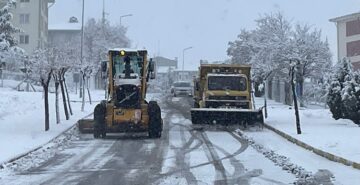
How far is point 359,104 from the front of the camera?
22.3 m

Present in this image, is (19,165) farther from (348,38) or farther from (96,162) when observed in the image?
(348,38)

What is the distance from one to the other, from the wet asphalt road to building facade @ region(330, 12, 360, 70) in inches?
1648

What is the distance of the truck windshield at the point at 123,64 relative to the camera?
20.9 m

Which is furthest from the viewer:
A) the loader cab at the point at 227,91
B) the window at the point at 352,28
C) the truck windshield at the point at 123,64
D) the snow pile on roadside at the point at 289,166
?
the window at the point at 352,28

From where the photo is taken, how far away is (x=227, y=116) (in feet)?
79.9

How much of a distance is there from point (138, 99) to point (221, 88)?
667 cm

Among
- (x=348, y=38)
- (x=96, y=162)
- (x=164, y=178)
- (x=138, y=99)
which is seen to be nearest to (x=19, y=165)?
(x=96, y=162)

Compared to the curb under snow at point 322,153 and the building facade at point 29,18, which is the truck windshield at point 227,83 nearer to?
the curb under snow at point 322,153

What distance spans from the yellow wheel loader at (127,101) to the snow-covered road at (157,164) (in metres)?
0.45

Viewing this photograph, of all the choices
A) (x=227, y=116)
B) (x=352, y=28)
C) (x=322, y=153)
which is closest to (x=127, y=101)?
(x=227, y=116)

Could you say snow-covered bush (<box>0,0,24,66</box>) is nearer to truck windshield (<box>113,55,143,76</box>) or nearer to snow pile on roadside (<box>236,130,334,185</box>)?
truck windshield (<box>113,55,143,76</box>)

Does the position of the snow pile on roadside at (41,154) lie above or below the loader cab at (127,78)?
below

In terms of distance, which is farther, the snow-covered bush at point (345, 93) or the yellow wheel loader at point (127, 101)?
the snow-covered bush at point (345, 93)

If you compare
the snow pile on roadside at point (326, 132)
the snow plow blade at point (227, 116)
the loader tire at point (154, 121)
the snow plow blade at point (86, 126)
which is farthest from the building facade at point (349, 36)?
the loader tire at point (154, 121)
